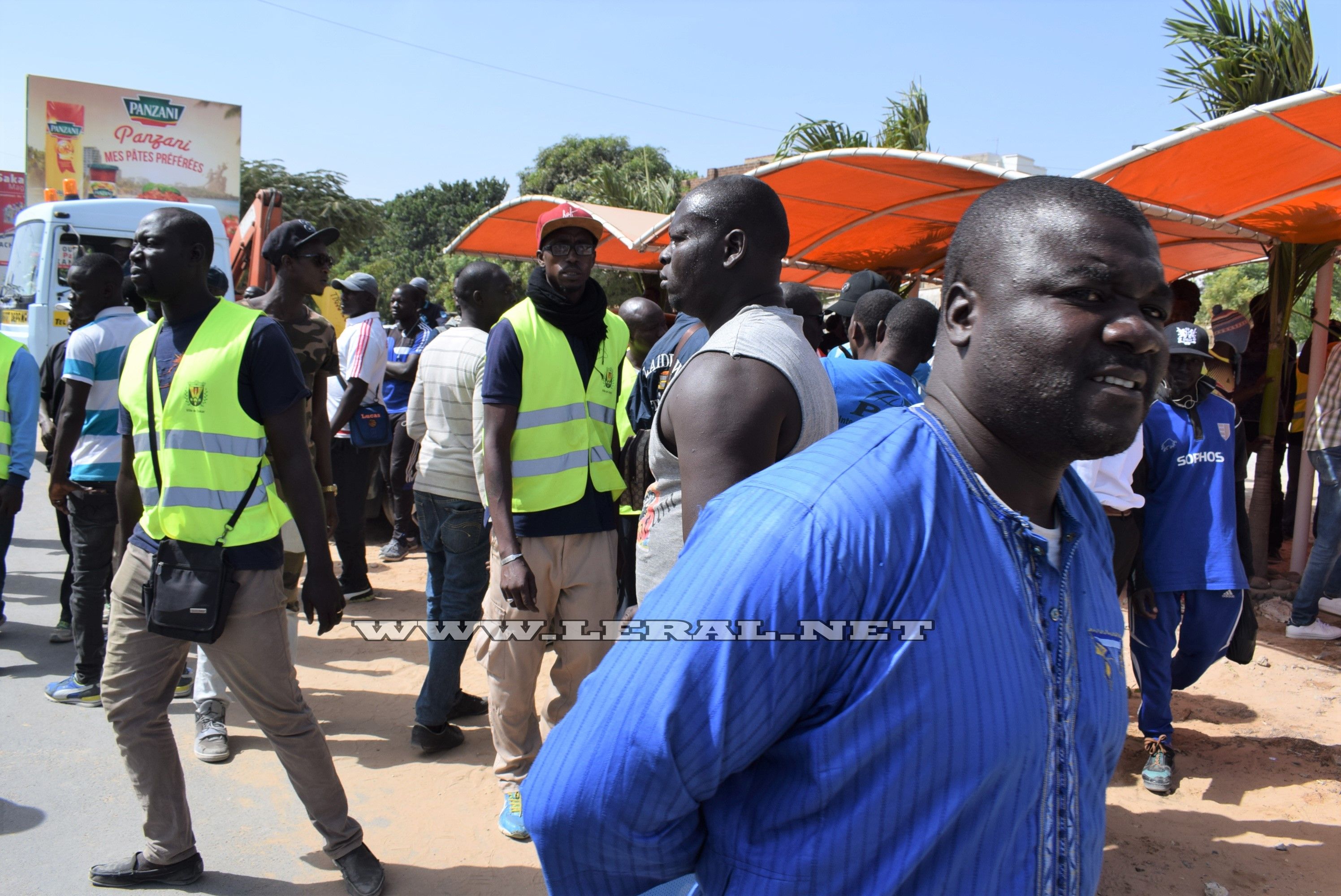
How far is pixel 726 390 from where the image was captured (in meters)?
1.86

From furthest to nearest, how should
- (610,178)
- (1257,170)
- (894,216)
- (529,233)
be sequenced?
(610,178) → (529,233) → (894,216) → (1257,170)

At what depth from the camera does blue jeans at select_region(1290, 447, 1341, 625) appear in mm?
5805

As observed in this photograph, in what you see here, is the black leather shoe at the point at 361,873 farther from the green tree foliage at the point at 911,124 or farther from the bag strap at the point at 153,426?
the green tree foliage at the point at 911,124

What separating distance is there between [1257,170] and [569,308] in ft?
15.0

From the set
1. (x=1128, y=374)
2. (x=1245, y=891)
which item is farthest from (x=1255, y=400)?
(x=1128, y=374)

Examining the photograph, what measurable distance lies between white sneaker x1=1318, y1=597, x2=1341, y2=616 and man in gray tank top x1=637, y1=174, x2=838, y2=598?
5.78m

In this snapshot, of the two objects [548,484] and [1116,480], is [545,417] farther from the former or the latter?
[1116,480]

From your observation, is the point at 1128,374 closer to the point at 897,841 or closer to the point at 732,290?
the point at 897,841

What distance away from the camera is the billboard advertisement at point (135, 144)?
1875 cm

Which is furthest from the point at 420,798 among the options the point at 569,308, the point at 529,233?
the point at 529,233

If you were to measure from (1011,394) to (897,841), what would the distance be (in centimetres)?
53

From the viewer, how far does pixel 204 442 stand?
2861 mm

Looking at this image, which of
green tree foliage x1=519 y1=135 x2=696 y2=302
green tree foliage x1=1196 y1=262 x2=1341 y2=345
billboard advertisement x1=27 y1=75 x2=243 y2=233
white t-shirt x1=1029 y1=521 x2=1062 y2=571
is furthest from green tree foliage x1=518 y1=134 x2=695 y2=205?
white t-shirt x1=1029 y1=521 x2=1062 y2=571

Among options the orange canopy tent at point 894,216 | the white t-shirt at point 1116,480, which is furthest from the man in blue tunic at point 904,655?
the orange canopy tent at point 894,216
